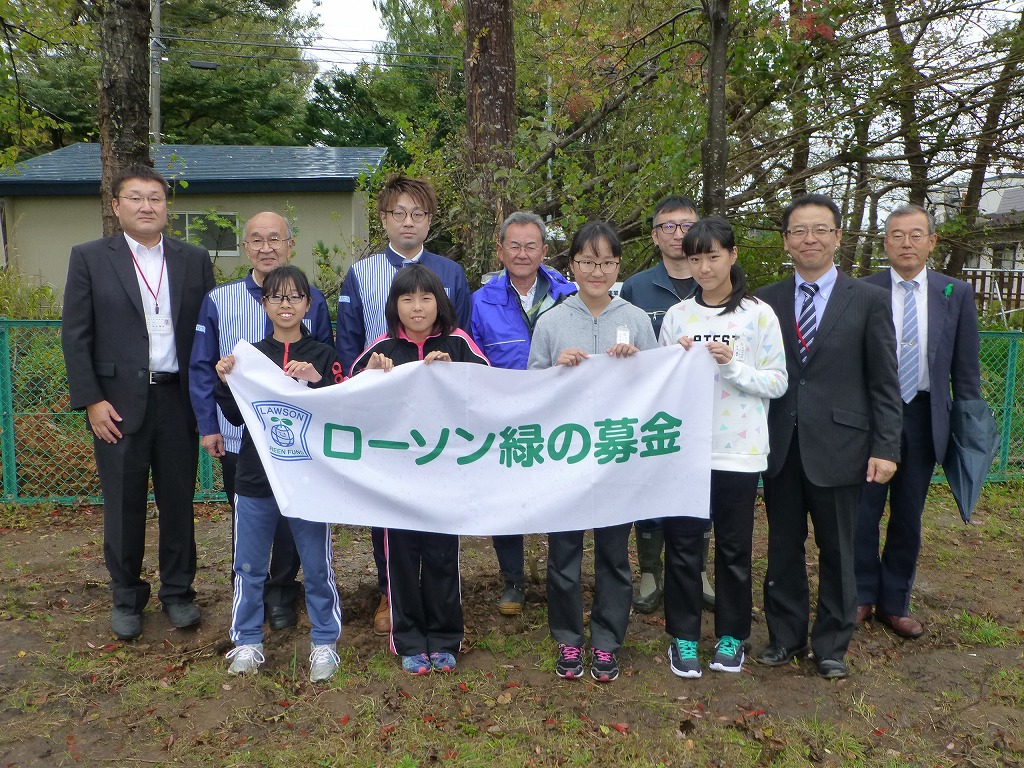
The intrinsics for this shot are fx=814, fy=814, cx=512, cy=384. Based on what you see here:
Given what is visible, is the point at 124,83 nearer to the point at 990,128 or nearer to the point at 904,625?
the point at 904,625

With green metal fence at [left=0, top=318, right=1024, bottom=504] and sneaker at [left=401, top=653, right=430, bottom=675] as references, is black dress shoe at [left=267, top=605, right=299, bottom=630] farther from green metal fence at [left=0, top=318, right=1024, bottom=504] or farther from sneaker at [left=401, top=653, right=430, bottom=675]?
green metal fence at [left=0, top=318, right=1024, bottom=504]

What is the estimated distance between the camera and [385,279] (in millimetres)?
4082

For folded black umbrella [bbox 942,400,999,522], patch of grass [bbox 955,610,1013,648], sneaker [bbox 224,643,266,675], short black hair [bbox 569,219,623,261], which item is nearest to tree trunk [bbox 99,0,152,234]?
sneaker [bbox 224,643,266,675]

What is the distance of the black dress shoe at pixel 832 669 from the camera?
3.63m

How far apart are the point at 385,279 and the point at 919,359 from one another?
269cm

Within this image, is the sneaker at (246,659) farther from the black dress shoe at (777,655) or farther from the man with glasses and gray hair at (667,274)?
the black dress shoe at (777,655)

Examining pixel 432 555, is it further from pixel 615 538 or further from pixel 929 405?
pixel 929 405

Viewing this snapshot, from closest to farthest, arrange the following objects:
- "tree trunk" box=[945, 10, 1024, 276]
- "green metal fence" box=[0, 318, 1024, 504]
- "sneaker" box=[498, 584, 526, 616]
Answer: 1. "sneaker" box=[498, 584, 526, 616]
2. "green metal fence" box=[0, 318, 1024, 504]
3. "tree trunk" box=[945, 10, 1024, 276]

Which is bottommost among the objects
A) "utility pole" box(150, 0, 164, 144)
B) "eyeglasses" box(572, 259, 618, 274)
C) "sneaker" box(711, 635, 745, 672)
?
"sneaker" box(711, 635, 745, 672)

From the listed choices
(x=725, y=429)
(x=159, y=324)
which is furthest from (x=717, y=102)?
(x=159, y=324)

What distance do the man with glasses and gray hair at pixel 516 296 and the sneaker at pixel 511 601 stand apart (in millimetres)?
1251

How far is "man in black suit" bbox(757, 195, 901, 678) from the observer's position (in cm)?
351

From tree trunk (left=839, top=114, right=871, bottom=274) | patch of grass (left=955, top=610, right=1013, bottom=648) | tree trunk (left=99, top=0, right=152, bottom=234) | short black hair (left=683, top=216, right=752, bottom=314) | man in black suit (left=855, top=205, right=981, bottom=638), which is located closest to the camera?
short black hair (left=683, top=216, right=752, bottom=314)

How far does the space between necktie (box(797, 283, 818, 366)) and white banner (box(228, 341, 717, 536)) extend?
560 mm
